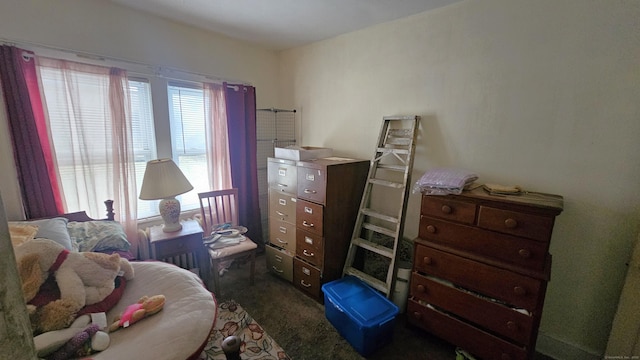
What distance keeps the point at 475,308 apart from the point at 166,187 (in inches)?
96.1

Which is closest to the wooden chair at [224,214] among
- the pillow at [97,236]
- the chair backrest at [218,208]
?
the chair backrest at [218,208]

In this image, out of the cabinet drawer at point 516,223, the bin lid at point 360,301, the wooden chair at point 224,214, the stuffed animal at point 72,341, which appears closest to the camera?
the stuffed animal at point 72,341

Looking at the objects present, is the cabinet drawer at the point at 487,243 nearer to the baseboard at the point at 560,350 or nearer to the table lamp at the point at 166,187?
the baseboard at the point at 560,350

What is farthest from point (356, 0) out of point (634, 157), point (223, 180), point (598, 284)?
point (598, 284)

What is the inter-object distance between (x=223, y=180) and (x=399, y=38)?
2.27m

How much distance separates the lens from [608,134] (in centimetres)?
146

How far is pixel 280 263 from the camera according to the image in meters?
2.58

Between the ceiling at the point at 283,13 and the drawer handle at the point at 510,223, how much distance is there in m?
1.58

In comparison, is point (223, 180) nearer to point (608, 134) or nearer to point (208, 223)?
point (208, 223)

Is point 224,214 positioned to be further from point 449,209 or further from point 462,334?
point 462,334

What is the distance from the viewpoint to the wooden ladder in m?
2.07

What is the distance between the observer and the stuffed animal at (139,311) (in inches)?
47.3

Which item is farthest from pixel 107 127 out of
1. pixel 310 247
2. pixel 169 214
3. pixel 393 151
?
pixel 393 151

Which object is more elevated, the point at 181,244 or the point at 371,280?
the point at 181,244
